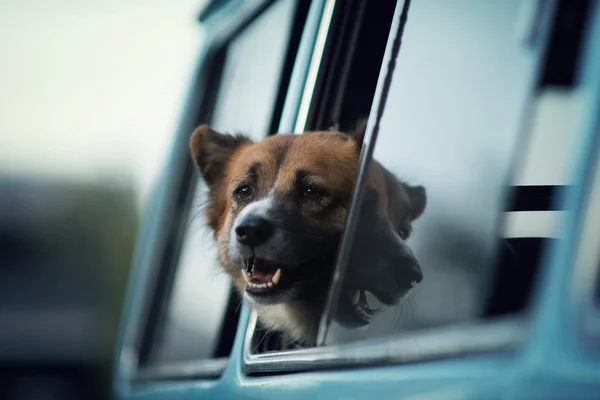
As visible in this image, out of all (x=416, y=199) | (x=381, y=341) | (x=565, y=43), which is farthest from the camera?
(x=416, y=199)

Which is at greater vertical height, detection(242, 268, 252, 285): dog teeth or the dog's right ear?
the dog's right ear

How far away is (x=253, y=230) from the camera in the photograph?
233cm

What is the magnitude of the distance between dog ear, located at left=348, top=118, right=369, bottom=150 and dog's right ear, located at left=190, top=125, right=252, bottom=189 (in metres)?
0.63

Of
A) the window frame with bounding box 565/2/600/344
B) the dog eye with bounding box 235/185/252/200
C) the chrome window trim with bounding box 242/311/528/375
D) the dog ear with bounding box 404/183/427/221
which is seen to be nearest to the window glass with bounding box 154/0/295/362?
the dog eye with bounding box 235/185/252/200

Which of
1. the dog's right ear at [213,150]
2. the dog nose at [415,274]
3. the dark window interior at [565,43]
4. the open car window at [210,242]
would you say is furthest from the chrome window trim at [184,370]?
the dark window interior at [565,43]

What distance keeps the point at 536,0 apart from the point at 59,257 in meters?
27.6

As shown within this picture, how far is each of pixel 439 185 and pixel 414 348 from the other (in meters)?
0.35

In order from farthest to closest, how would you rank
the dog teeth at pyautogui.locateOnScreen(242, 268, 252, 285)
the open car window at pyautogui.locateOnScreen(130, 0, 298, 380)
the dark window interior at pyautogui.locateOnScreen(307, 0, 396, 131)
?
the open car window at pyautogui.locateOnScreen(130, 0, 298, 380) < the dog teeth at pyautogui.locateOnScreen(242, 268, 252, 285) < the dark window interior at pyautogui.locateOnScreen(307, 0, 396, 131)

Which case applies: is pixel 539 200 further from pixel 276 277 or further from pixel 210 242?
pixel 210 242

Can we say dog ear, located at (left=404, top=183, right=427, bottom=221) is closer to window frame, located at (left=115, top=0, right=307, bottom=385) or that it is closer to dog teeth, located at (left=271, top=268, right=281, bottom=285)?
dog teeth, located at (left=271, top=268, right=281, bottom=285)

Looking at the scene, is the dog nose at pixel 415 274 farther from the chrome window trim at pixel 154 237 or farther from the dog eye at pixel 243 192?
the chrome window trim at pixel 154 237

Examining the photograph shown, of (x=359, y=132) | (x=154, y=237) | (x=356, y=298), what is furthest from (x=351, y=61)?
(x=154, y=237)

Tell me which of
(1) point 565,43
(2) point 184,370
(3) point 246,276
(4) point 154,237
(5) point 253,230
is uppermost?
(1) point 565,43

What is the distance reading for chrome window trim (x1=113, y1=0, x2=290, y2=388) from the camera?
3863 millimetres
